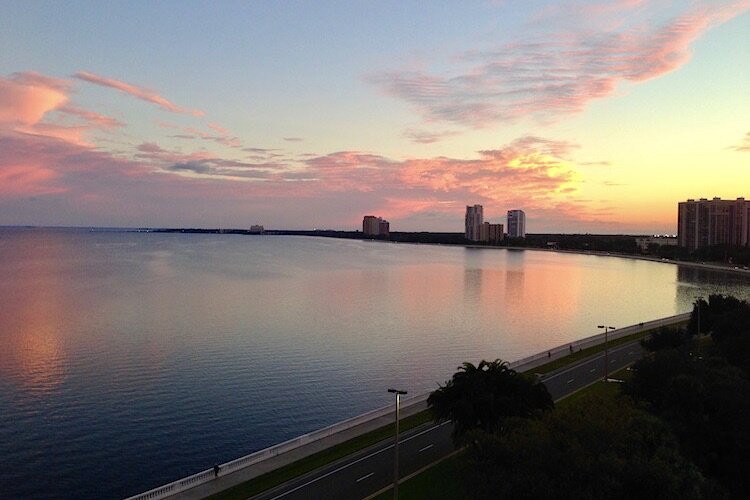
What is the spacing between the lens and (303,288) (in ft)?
441

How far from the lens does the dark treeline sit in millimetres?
20188

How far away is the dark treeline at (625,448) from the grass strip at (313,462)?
24.7 ft

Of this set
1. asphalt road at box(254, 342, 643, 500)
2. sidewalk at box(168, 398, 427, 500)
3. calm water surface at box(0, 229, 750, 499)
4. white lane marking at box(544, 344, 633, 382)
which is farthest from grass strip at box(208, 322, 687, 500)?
calm water surface at box(0, 229, 750, 499)

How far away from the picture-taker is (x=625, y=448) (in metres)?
22.2

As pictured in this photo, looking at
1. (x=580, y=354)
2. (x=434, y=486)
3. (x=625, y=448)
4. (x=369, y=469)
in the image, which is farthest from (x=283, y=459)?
(x=580, y=354)

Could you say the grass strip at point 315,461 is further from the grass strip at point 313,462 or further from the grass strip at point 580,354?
the grass strip at point 580,354

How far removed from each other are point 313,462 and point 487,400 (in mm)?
10626

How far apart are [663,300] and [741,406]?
117949 millimetres

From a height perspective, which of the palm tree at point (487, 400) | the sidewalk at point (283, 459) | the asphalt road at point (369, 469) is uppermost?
the palm tree at point (487, 400)

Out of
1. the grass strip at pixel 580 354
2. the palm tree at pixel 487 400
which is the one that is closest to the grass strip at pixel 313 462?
the palm tree at pixel 487 400

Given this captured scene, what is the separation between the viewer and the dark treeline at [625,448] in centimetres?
2019

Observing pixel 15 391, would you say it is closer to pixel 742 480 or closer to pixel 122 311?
pixel 122 311

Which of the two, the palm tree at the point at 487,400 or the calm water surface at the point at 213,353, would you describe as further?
the calm water surface at the point at 213,353

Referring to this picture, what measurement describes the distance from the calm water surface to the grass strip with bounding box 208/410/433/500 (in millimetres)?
7431
